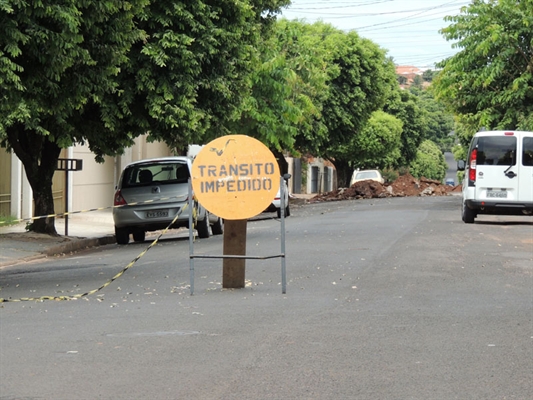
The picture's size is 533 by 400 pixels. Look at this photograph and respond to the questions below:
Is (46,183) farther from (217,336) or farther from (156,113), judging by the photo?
(217,336)

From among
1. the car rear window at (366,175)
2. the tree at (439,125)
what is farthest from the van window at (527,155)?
the tree at (439,125)

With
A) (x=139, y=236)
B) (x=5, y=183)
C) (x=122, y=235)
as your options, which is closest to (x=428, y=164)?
(x=5, y=183)

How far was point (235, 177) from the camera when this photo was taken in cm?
1169

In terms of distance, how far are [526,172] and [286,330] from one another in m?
17.2

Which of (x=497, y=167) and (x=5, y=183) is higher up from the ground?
(x=497, y=167)

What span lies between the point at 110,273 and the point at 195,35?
7.07 meters

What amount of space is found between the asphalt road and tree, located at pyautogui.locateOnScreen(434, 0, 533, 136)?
17.9m

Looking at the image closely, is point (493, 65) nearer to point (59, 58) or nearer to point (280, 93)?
point (280, 93)

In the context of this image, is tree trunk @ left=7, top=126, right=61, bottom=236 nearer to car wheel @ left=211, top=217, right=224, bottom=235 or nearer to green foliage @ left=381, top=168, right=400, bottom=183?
car wheel @ left=211, top=217, right=224, bottom=235

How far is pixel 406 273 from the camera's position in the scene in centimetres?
1412

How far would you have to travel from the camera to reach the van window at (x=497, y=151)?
25438 millimetres

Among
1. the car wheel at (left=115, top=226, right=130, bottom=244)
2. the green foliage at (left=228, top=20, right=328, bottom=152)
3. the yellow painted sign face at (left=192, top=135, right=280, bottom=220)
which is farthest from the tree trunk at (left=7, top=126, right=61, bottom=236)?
the yellow painted sign face at (left=192, top=135, right=280, bottom=220)

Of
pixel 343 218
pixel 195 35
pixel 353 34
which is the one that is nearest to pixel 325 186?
pixel 353 34

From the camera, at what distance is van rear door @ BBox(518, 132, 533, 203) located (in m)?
25.3
